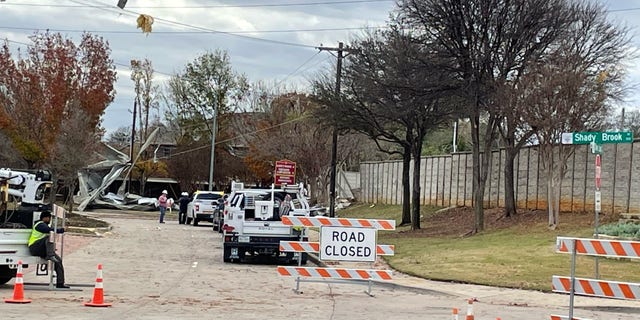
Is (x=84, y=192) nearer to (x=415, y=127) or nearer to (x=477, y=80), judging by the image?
(x=415, y=127)

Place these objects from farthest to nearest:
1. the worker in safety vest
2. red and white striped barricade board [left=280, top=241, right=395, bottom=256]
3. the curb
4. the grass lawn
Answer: the curb, the grass lawn, red and white striped barricade board [left=280, top=241, right=395, bottom=256], the worker in safety vest

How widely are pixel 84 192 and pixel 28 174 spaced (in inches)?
1593

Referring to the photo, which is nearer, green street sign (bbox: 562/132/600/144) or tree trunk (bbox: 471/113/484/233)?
green street sign (bbox: 562/132/600/144)

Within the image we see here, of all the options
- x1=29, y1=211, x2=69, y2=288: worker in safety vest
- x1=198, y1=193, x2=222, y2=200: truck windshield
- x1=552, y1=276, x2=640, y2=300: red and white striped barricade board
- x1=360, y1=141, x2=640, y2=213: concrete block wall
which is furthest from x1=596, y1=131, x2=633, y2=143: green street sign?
x1=198, y1=193, x2=222, y2=200: truck windshield

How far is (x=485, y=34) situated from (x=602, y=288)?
75.8 feet

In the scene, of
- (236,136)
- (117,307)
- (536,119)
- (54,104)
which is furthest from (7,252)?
(236,136)

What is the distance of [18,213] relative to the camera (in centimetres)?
1725

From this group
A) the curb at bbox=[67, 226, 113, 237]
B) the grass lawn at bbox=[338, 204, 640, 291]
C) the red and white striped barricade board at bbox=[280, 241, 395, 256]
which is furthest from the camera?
the curb at bbox=[67, 226, 113, 237]

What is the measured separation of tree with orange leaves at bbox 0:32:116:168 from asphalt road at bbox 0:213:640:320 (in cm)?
1815

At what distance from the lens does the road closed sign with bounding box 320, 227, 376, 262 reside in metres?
17.1

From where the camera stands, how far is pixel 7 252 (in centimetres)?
1599

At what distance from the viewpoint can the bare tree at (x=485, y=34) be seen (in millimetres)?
32844

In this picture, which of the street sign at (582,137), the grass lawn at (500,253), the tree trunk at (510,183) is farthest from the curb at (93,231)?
the street sign at (582,137)

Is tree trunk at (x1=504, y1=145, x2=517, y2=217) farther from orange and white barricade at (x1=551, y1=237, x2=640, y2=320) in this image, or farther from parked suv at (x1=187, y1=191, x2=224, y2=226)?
orange and white barricade at (x1=551, y1=237, x2=640, y2=320)
